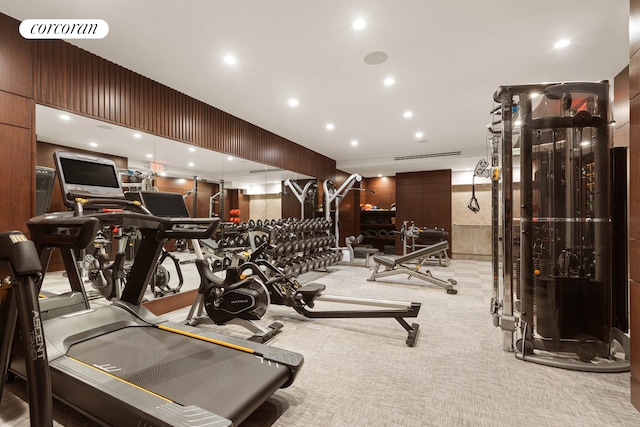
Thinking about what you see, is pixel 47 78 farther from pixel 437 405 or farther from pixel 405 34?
pixel 437 405

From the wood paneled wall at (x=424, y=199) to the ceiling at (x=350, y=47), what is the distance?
4.45 meters

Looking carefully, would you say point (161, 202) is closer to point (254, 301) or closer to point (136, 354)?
point (254, 301)

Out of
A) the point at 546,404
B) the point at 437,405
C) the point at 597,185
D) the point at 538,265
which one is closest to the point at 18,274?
the point at 437,405

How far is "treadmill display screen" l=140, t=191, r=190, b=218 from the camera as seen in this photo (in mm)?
3469

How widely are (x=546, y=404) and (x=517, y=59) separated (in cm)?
342

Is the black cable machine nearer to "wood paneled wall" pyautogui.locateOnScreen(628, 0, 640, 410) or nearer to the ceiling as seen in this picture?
"wood paneled wall" pyautogui.locateOnScreen(628, 0, 640, 410)

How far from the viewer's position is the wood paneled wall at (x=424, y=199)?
9.12 m

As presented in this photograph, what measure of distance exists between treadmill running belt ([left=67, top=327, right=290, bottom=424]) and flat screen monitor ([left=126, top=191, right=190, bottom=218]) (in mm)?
1655

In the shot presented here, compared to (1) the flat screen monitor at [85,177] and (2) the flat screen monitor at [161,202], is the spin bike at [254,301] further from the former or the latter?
(1) the flat screen monitor at [85,177]

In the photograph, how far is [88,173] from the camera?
2426mm

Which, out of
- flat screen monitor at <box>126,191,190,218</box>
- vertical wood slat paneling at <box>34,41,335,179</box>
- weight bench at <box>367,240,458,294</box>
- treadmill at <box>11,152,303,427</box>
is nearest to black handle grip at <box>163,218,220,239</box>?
treadmill at <box>11,152,303,427</box>

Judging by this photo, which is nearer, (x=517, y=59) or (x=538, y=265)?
(x=538, y=265)

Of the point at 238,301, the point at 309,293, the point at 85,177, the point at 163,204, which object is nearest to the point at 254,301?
the point at 238,301

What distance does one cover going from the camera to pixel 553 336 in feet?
7.87
